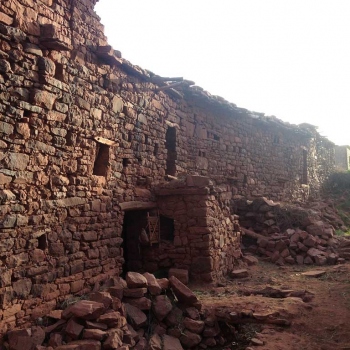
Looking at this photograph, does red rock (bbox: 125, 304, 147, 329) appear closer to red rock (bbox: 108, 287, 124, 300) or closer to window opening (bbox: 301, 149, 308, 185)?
red rock (bbox: 108, 287, 124, 300)

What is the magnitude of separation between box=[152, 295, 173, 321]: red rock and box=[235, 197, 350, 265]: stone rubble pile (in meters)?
5.03

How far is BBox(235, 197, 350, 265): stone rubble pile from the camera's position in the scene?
10.1m

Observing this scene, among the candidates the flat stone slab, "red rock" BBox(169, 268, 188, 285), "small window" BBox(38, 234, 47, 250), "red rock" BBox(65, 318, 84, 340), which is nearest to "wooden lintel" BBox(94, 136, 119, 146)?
"small window" BBox(38, 234, 47, 250)

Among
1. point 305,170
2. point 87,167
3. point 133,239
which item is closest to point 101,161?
point 87,167

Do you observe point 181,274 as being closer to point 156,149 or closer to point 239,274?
point 239,274

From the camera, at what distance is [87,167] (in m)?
6.77

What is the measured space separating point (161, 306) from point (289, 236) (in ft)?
Result: 20.3

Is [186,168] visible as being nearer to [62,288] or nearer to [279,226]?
[279,226]

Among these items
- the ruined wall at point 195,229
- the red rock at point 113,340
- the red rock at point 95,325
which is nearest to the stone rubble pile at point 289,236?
the ruined wall at point 195,229

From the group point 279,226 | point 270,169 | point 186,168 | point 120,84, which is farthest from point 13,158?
point 270,169

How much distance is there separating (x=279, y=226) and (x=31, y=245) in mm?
8084

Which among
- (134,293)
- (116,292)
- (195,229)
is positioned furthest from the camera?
(195,229)

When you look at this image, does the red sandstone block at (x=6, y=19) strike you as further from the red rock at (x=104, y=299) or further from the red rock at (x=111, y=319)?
the red rock at (x=111, y=319)

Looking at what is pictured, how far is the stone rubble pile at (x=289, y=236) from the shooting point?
33.1 feet
